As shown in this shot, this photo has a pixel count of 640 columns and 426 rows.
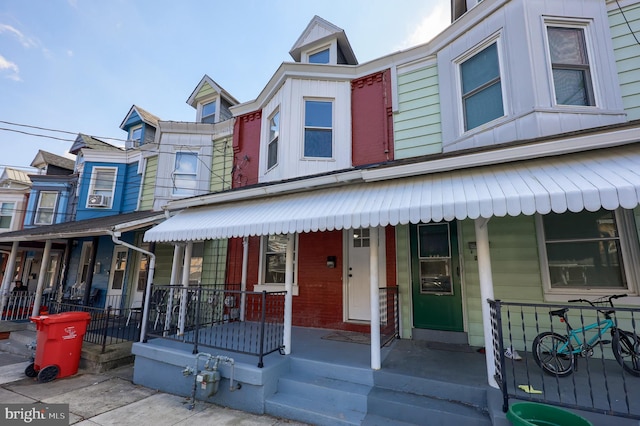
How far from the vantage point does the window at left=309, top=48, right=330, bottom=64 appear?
8.06 metres

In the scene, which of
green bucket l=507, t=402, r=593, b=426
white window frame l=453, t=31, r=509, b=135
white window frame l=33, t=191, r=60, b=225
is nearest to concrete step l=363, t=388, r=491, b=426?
green bucket l=507, t=402, r=593, b=426

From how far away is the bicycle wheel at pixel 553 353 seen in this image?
3738mm

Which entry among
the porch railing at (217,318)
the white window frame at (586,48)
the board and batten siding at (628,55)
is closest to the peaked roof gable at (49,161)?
the porch railing at (217,318)

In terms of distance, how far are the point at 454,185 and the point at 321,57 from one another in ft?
20.6

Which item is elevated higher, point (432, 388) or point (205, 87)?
point (205, 87)

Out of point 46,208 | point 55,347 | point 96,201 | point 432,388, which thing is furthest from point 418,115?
point 46,208

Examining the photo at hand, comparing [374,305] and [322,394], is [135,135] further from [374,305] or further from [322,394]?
[322,394]

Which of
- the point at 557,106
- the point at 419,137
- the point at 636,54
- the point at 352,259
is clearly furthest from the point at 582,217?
the point at 352,259

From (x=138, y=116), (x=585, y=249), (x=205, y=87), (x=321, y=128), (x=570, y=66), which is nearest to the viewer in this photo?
(x=585, y=249)

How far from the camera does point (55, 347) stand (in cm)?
561

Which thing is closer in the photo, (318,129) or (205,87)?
(318,129)

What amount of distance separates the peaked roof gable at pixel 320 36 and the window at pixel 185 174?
4906 millimetres

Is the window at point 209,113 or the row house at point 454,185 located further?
the window at point 209,113

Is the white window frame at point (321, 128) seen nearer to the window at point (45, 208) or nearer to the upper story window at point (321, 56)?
the upper story window at point (321, 56)
